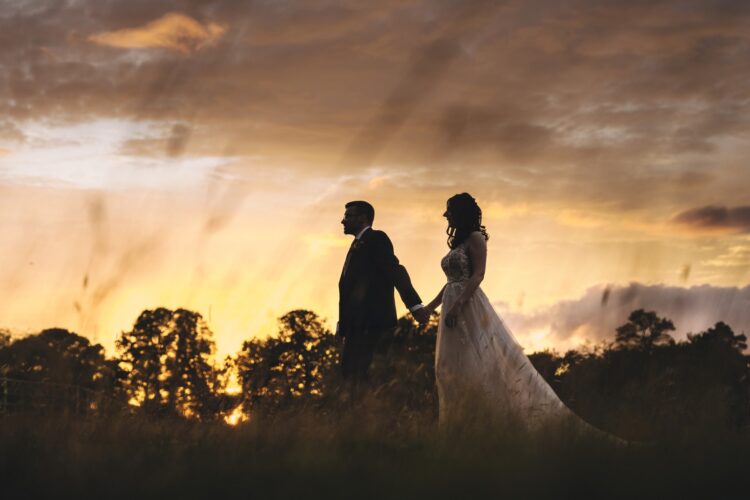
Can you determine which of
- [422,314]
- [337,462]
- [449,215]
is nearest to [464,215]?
[449,215]

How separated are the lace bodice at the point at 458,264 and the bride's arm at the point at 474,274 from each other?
111mm

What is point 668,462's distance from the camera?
23.2 feet

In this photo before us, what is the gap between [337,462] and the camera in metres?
6.46

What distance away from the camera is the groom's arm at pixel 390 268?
36.7 ft

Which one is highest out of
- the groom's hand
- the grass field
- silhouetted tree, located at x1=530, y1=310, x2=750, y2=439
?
the groom's hand

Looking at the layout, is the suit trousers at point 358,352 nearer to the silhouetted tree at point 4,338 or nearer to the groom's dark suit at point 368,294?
the groom's dark suit at point 368,294

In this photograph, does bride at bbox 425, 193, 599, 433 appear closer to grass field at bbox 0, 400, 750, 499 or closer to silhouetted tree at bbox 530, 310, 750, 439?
silhouetted tree at bbox 530, 310, 750, 439

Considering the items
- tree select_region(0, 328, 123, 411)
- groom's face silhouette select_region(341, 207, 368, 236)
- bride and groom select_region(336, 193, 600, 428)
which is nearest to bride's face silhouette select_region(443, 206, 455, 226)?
bride and groom select_region(336, 193, 600, 428)

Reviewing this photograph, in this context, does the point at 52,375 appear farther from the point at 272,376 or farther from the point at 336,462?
the point at 336,462

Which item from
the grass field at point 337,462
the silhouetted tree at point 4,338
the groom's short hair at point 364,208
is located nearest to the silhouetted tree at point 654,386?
the grass field at point 337,462

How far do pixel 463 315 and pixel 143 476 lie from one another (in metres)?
5.36

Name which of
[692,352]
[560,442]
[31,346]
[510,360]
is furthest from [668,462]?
[692,352]

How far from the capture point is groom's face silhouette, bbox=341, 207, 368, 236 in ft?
36.9

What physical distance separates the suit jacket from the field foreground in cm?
313
